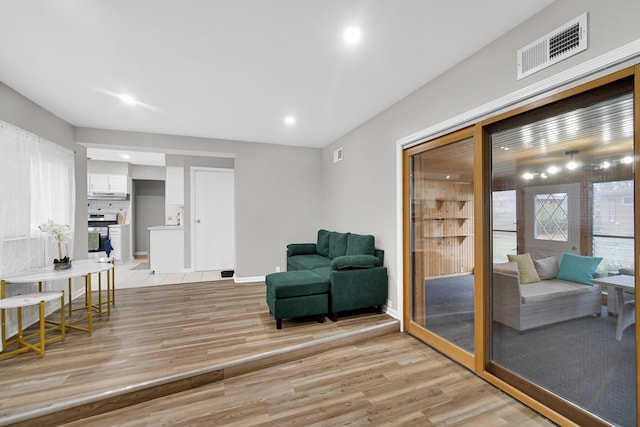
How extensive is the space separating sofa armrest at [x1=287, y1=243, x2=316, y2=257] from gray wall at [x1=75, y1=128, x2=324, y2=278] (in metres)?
0.32

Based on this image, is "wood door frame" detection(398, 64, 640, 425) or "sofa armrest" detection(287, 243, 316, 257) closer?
"wood door frame" detection(398, 64, 640, 425)

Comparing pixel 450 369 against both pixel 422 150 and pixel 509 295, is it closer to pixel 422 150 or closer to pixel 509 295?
pixel 509 295

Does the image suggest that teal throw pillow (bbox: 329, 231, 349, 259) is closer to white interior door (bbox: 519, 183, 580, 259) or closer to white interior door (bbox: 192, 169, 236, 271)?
white interior door (bbox: 519, 183, 580, 259)

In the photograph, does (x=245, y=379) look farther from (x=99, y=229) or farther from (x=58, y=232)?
(x=99, y=229)

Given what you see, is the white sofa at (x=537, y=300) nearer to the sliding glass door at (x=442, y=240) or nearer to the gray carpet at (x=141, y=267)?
the sliding glass door at (x=442, y=240)

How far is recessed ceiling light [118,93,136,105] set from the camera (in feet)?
10.0

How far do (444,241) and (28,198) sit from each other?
14.6ft

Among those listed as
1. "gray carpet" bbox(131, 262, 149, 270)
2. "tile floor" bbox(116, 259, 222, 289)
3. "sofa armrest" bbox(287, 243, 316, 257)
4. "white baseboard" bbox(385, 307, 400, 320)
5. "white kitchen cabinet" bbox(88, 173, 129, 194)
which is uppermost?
"white kitchen cabinet" bbox(88, 173, 129, 194)

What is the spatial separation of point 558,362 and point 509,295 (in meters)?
0.48

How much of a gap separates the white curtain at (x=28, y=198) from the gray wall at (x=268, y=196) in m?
1.53

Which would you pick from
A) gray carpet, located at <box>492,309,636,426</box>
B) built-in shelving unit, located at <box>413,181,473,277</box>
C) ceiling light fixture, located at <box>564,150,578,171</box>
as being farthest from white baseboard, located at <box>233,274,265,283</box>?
ceiling light fixture, located at <box>564,150,578,171</box>

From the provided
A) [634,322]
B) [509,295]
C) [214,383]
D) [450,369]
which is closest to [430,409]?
[450,369]

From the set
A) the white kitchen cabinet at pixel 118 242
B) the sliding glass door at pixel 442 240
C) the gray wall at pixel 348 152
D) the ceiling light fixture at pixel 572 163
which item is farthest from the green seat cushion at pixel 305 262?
the white kitchen cabinet at pixel 118 242

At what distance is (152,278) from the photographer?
536 centimetres
